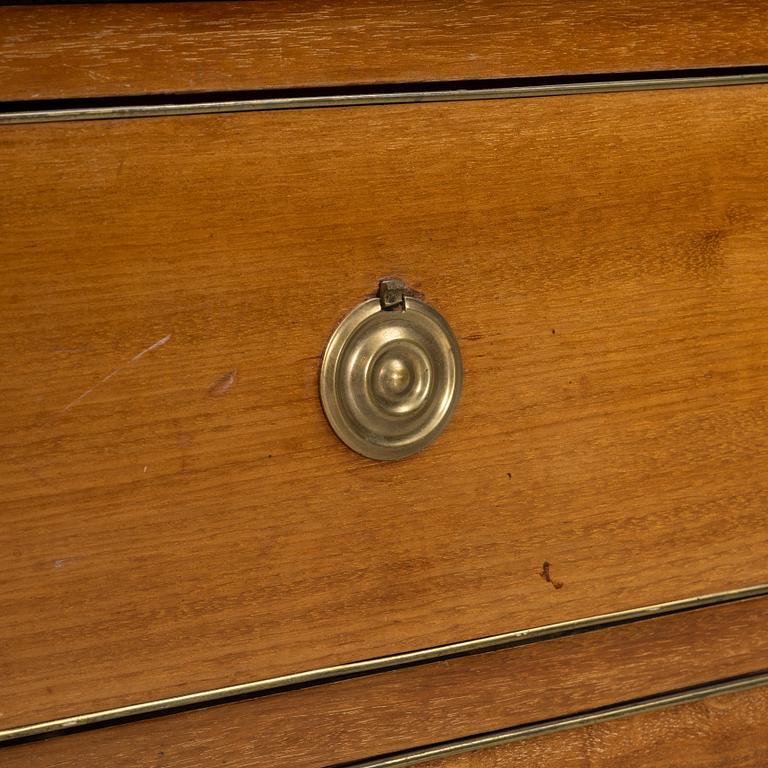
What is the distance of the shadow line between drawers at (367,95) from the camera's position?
374mm

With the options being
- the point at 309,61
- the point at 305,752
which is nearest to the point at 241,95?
the point at 309,61

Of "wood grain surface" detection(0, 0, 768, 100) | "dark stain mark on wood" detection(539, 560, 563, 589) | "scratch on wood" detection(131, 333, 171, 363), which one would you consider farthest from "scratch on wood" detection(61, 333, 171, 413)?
→ "dark stain mark on wood" detection(539, 560, 563, 589)

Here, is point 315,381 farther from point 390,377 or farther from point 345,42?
point 345,42

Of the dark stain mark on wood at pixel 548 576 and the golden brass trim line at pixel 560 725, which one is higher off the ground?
the dark stain mark on wood at pixel 548 576

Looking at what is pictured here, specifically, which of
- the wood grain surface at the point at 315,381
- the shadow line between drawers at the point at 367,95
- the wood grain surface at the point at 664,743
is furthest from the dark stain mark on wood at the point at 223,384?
the wood grain surface at the point at 664,743

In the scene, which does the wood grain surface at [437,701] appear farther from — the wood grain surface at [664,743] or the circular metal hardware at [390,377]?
the circular metal hardware at [390,377]

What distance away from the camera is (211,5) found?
381mm

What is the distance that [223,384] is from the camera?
41 cm

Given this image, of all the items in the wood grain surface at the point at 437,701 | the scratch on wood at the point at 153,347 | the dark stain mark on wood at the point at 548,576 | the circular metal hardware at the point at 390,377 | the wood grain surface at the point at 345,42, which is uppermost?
the wood grain surface at the point at 345,42

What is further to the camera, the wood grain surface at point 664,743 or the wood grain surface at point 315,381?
the wood grain surface at point 664,743

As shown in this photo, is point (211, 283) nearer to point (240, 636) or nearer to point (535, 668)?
point (240, 636)

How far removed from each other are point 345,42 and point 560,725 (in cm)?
36

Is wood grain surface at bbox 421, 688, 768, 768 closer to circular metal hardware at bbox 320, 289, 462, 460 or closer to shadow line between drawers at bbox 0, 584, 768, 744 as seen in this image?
shadow line between drawers at bbox 0, 584, 768, 744

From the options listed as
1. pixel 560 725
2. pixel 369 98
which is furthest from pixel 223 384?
pixel 560 725
